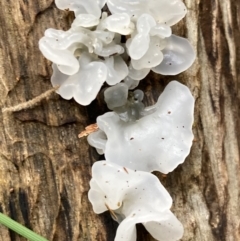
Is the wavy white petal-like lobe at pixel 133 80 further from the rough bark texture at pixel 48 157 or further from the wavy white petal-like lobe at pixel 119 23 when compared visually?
the wavy white petal-like lobe at pixel 119 23

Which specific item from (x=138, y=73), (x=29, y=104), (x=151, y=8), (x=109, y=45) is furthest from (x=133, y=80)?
(x=29, y=104)

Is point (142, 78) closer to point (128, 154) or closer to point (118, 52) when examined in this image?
point (118, 52)

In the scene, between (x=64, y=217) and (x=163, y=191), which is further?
(x=64, y=217)

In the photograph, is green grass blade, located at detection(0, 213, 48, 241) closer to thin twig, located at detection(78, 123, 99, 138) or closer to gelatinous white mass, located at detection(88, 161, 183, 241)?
gelatinous white mass, located at detection(88, 161, 183, 241)

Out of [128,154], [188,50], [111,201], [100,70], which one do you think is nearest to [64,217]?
[111,201]

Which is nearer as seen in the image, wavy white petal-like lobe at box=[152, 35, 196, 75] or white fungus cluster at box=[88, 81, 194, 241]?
white fungus cluster at box=[88, 81, 194, 241]

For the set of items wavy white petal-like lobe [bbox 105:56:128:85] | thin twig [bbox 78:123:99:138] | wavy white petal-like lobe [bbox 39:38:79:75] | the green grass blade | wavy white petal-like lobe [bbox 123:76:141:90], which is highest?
wavy white petal-like lobe [bbox 39:38:79:75]

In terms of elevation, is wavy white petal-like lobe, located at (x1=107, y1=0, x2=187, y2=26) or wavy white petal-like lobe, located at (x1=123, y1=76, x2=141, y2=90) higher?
wavy white petal-like lobe, located at (x1=107, y1=0, x2=187, y2=26)

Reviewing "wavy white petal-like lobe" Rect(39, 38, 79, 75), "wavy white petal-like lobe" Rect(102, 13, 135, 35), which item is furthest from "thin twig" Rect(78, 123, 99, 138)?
"wavy white petal-like lobe" Rect(102, 13, 135, 35)
